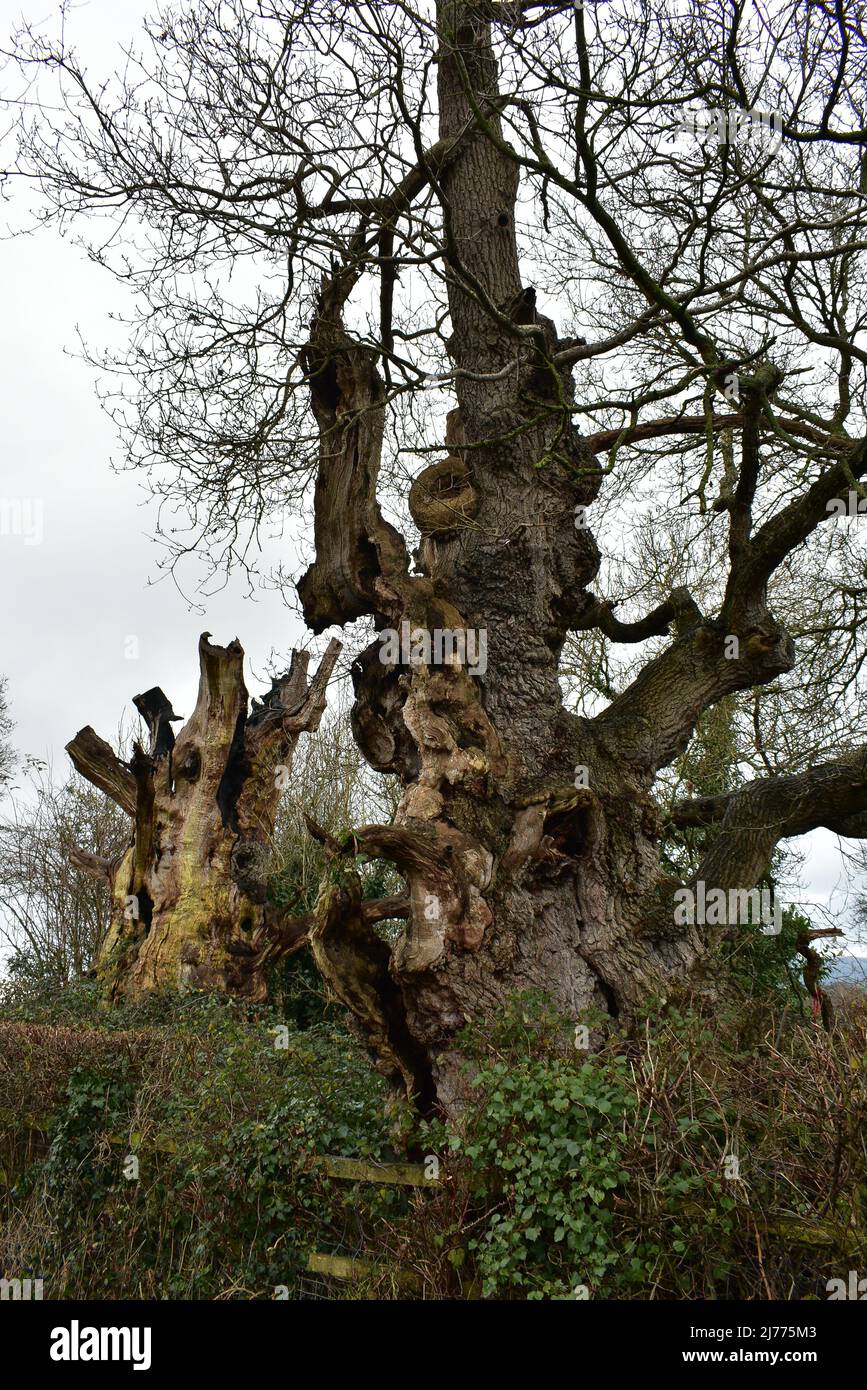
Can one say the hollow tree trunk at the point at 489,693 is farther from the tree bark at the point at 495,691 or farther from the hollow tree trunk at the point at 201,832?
the hollow tree trunk at the point at 201,832

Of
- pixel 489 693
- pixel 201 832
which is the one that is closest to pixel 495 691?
pixel 489 693

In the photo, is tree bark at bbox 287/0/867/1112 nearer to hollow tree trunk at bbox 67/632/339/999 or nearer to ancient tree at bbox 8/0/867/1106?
ancient tree at bbox 8/0/867/1106

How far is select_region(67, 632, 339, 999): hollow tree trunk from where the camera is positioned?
39.0ft

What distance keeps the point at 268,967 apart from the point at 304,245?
8.29 m

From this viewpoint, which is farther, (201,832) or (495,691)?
(201,832)

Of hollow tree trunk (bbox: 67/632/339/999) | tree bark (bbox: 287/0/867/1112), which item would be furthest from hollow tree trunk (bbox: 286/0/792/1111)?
hollow tree trunk (bbox: 67/632/339/999)

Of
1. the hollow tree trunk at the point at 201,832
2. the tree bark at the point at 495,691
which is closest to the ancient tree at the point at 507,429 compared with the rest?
the tree bark at the point at 495,691

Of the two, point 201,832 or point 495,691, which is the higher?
point 495,691

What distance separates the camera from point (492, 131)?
5.62 metres

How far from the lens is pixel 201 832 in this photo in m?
12.4

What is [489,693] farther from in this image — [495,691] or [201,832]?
[201,832]

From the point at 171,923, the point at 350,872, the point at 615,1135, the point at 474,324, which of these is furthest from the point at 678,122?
the point at 171,923

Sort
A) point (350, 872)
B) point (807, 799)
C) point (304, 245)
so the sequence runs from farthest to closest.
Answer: point (807, 799), point (304, 245), point (350, 872)
